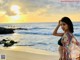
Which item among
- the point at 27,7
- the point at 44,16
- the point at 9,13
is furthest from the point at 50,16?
the point at 9,13

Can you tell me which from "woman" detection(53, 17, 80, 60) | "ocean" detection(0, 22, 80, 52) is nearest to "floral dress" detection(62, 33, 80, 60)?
"woman" detection(53, 17, 80, 60)

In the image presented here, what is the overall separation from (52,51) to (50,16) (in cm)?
42

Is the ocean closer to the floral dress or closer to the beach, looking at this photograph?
the beach

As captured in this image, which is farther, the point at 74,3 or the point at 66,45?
the point at 74,3

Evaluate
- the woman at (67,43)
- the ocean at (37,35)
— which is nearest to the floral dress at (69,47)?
the woman at (67,43)

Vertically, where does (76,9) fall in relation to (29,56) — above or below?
above

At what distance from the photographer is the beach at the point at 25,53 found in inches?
111

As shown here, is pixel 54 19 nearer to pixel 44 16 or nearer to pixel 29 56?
pixel 44 16

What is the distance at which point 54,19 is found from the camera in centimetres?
282

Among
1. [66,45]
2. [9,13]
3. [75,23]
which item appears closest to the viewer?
[66,45]

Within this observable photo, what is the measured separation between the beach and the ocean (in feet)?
0.16

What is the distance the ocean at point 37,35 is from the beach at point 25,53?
49 millimetres

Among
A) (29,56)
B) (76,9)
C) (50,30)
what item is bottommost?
(29,56)

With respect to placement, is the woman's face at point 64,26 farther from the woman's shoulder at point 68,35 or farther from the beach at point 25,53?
the beach at point 25,53
